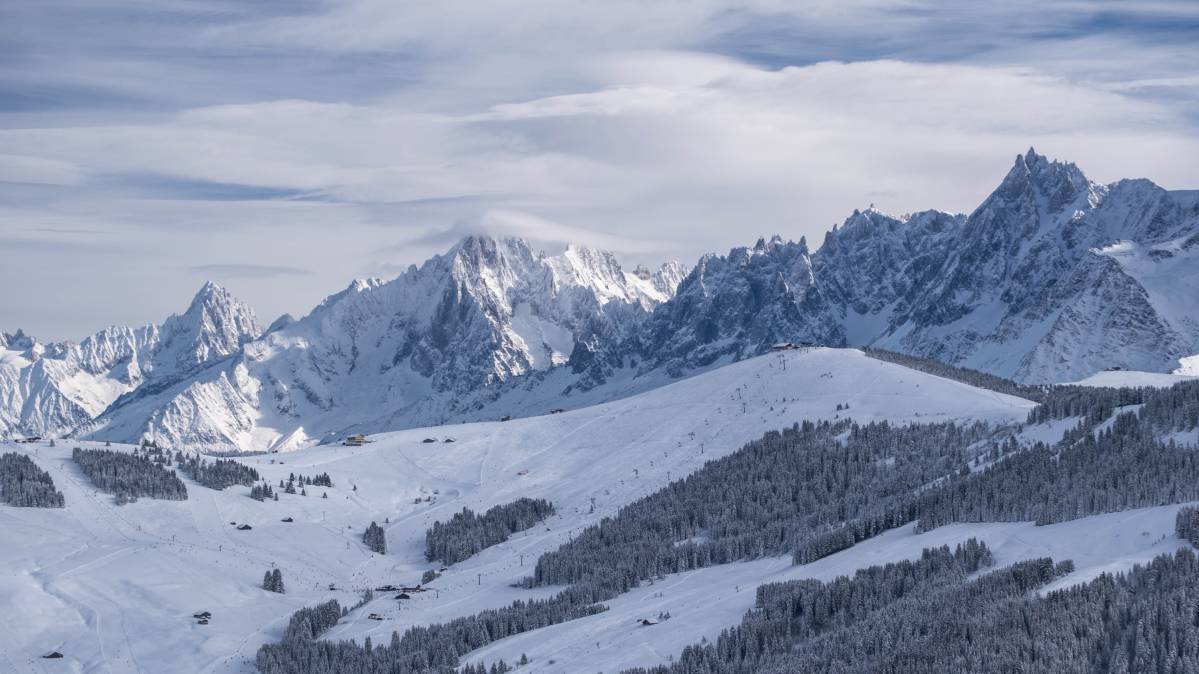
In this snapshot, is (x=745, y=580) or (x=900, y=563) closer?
(x=900, y=563)

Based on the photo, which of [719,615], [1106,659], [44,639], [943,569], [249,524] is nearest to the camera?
[1106,659]

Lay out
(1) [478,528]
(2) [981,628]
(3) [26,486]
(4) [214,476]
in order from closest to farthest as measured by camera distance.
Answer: (2) [981,628]
(3) [26,486]
(1) [478,528]
(4) [214,476]

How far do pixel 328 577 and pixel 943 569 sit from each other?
318 ft

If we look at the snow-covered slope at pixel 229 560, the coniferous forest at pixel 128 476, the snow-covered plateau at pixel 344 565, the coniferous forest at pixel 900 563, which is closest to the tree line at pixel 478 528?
the coniferous forest at pixel 900 563

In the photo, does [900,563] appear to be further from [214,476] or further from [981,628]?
[214,476]

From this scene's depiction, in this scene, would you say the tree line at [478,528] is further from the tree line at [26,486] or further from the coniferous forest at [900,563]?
the tree line at [26,486]

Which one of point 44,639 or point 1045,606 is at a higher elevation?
point 1045,606

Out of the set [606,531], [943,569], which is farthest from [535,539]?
[943,569]

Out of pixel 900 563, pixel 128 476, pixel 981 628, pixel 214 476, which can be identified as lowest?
pixel 214 476

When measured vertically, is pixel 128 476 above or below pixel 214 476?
above

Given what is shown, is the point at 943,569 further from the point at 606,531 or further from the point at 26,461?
the point at 26,461

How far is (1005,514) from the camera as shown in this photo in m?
109

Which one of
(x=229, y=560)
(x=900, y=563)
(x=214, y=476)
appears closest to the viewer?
(x=900, y=563)

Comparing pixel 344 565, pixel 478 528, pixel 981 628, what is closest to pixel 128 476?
pixel 344 565
